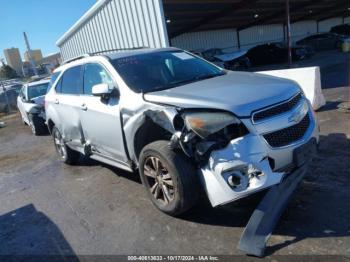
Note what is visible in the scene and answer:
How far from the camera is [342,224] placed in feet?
10.1

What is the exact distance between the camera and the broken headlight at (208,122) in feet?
9.87

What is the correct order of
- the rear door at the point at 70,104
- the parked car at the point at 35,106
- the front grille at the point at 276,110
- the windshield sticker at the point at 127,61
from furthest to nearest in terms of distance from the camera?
the parked car at the point at 35,106 → the rear door at the point at 70,104 → the windshield sticker at the point at 127,61 → the front grille at the point at 276,110

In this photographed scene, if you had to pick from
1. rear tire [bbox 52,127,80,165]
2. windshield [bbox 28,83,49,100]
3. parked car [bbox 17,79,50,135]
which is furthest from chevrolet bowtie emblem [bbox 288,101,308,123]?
windshield [bbox 28,83,49,100]

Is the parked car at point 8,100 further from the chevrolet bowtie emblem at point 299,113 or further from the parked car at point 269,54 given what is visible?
the chevrolet bowtie emblem at point 299,113

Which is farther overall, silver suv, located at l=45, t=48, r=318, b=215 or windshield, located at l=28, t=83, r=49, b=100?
windshield, located at l=28, t=83, r=49, b=100

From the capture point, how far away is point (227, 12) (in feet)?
70.2

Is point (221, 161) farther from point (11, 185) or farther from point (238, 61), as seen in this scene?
point (238, 61)

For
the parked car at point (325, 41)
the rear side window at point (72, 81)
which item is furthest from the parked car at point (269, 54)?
the rear side window at point (72, 81)

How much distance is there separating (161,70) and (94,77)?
3.43 feet

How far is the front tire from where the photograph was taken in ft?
10.6

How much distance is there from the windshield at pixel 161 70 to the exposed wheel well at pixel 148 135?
45cm

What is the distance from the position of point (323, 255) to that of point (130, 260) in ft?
5.57

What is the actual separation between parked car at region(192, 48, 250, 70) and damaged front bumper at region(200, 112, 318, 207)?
16.5 metres

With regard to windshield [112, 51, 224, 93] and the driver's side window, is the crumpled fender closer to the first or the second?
windshield [112, 51, 224, 93]
